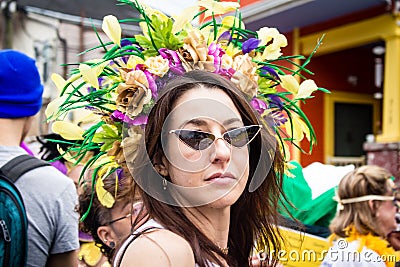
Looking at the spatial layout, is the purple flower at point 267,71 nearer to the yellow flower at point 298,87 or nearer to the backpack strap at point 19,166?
the yellow flower at point 298,87

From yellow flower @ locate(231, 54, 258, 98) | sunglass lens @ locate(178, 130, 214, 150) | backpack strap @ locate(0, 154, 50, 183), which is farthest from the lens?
backpack strap @ locate(0, 154, 50, 183)

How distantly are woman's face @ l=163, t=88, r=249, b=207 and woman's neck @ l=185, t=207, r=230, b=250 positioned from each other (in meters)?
0.04

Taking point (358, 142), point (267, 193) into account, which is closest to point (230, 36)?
point (267, 193)

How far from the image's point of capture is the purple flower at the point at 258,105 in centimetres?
172

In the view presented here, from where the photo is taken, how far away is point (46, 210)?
215cm

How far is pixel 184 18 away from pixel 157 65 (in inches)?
8.5

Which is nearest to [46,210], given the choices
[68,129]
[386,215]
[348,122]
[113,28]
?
[68,129]

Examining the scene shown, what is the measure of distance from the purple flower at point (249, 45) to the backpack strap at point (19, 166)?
3.06ft

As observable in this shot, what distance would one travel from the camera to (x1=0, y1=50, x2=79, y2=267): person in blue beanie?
2129mm

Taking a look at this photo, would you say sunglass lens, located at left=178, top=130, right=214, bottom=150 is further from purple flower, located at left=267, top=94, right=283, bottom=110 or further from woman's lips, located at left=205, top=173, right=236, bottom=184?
purple flower, located at left=267, top=94, right=283, bottom=110

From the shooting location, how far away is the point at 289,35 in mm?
9812

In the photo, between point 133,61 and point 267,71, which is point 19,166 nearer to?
point 133,61

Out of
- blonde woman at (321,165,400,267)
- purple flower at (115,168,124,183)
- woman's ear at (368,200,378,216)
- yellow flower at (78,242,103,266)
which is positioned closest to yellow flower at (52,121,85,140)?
purple flower at (115,168,124,183)

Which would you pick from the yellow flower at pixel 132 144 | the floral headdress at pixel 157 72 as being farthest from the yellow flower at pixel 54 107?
the yellow flower at pixel 132 144
